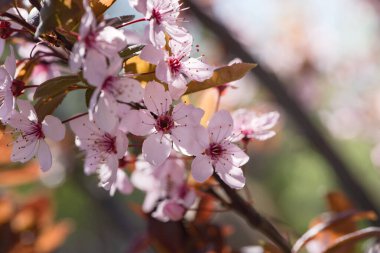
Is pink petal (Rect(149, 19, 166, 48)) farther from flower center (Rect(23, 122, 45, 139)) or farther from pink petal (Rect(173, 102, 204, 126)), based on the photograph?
flower center (Rect(23, 122, 45, 139))

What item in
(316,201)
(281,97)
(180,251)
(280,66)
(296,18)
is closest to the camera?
(180,251)

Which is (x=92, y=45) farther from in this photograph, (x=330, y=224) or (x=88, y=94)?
(x=330, y=224)

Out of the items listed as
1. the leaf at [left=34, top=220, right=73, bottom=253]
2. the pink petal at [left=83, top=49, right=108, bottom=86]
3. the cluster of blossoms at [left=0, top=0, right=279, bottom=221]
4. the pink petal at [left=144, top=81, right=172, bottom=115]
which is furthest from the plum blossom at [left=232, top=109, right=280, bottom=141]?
the leaf at [left=34, top=220, right=73, bottom=253]

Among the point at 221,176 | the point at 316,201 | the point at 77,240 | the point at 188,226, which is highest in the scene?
the point at 221,176

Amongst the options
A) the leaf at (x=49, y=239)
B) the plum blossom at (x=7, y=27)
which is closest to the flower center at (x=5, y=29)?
the plum blossom at (x=7, y=27)

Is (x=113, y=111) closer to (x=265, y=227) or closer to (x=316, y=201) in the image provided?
(x=265, y=227)

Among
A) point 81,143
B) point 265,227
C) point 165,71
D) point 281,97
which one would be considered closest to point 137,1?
point 165,71
